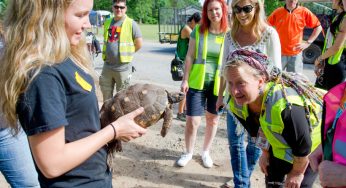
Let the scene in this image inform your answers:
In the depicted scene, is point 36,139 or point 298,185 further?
point 298,185

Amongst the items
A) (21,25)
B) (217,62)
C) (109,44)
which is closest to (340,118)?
(21,25)

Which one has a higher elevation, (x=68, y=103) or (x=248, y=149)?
(x=68, y=103)

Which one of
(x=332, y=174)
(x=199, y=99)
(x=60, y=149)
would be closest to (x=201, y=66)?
(x=199, y=99)

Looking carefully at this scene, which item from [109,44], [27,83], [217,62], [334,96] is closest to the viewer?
[27,83]

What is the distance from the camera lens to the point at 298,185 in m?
2.24

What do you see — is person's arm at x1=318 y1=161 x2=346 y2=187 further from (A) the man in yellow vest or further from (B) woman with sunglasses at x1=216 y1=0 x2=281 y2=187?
(A) the man in yellow vest

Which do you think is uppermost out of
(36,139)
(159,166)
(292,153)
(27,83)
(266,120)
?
(27,83)

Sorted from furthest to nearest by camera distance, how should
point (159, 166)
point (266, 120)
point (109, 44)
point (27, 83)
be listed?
point (109, 44)
point (159, 166)
point (266, 120)
point (27, 83)

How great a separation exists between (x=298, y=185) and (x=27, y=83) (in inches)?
70.1

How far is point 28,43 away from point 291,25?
519 centimetres

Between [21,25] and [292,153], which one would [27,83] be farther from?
[292,153]

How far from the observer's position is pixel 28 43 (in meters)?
1.28

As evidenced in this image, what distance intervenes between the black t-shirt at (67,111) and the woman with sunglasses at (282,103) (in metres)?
0.93

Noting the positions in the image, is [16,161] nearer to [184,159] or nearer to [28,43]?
[28,43]
